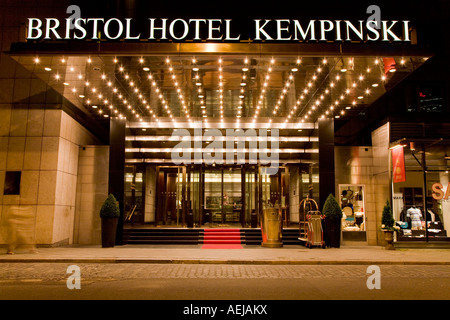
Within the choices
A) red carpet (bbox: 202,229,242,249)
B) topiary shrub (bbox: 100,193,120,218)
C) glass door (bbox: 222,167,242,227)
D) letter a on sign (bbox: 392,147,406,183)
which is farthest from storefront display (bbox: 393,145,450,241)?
topiary shrub (bbox: 100,193,120,218)

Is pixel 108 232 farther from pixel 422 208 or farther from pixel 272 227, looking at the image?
pixel 422 208

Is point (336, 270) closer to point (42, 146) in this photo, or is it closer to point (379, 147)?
point (379, 147)

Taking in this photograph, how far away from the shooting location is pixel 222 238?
16.5 metres

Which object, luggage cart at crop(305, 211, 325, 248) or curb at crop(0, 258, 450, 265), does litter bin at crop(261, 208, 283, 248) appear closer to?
luggage cart at crop(305, 211, 325, 248)

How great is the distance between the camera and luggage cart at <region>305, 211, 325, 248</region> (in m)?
14.9

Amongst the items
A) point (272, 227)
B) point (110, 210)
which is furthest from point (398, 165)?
point (110, 210)

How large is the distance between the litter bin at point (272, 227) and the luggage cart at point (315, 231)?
3.77 ft

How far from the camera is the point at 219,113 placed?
60.6 feet

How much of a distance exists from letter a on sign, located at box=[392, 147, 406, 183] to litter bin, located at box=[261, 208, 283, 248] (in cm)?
518

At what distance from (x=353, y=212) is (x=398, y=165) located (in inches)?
116

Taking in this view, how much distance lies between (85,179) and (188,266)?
895 cm

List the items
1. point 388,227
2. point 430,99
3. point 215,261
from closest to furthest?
1. point 215,261
2. point 388,227
3. point 430,99

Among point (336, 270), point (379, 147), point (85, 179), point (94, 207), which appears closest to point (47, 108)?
point (85, 179)

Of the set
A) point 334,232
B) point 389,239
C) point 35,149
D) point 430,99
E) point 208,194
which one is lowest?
point 389,239
